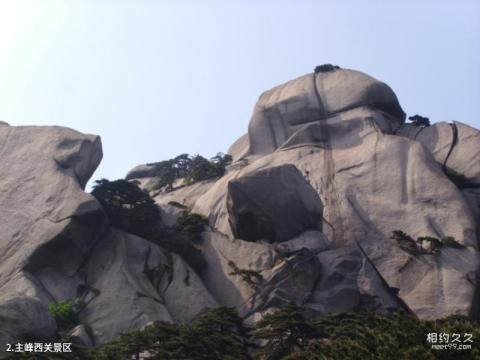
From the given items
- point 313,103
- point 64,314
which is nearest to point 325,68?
point 313,103

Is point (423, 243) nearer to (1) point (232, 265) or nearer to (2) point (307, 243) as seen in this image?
(2) point (307, 243)

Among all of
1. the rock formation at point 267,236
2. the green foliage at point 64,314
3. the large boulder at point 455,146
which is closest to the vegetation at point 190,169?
the rock formation at point 267,236

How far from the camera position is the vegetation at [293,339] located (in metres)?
25.3

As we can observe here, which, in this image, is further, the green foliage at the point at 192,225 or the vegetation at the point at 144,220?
the green foliage at the point at 192,225

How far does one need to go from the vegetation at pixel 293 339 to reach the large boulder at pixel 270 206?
8201 mm

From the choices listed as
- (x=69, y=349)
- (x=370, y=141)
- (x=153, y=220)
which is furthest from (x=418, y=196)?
(x=69, y=349)

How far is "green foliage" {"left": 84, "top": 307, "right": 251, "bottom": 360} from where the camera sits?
1140 inches

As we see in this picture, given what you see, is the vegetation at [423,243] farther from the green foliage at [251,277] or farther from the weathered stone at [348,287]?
the green foliage at [251,277]

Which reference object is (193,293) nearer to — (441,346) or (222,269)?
(222,269)

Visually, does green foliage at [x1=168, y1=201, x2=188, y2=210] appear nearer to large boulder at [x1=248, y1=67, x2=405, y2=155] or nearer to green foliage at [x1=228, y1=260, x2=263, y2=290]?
large boulder at [x1=248, y1=67, x2=405, y2=155]

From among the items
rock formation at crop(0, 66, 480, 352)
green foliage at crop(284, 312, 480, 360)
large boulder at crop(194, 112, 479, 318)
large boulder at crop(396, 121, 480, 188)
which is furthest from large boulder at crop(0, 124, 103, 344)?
large boulder at crop(396, 121, 480, 188)

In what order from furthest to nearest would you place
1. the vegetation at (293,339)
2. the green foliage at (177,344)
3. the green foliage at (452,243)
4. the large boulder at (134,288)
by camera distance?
1. the green foliage at (452,243)
2. the large boulder at (134,288)
3. the green foliage at (177,344)
4. the vegetation at (293,339)

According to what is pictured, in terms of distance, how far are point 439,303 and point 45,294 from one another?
17.7 meters

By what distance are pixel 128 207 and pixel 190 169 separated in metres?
12.1
